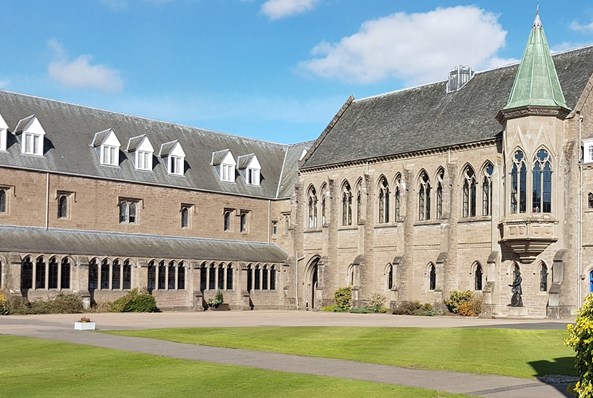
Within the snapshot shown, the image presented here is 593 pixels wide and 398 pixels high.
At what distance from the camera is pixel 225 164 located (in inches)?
2594

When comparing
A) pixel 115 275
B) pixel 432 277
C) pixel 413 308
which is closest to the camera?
pixel 413 308

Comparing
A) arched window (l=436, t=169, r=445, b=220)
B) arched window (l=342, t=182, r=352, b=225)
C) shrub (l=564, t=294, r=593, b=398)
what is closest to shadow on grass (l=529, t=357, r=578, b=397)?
shrub (l=564, t=294, r=593, b=398)

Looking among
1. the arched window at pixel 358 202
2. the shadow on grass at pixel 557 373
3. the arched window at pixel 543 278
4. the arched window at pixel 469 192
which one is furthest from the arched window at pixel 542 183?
the shadow on grass at pixel 557 373

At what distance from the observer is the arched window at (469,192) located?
51406 mm

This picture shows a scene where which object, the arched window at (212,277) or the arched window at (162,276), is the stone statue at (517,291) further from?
the arched window at (162,276)

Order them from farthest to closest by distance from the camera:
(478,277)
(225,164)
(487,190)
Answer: (225,164) < (478,277) < (487,190)

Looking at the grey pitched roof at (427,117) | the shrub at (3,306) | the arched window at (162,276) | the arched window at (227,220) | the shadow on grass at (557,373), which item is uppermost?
the grey pitched roof at (427,117)

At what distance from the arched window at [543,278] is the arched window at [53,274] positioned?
28125mm

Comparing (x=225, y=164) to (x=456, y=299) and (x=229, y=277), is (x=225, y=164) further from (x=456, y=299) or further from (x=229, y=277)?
(x=456, y=299)

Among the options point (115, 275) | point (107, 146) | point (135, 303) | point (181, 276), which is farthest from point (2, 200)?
point (181, 276)

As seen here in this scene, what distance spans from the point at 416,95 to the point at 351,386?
151ft

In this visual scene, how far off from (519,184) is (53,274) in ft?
90.9

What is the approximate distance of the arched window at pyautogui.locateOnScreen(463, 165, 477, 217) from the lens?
169 feet

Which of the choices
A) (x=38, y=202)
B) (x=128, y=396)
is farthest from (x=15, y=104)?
(x=128, y=396)
